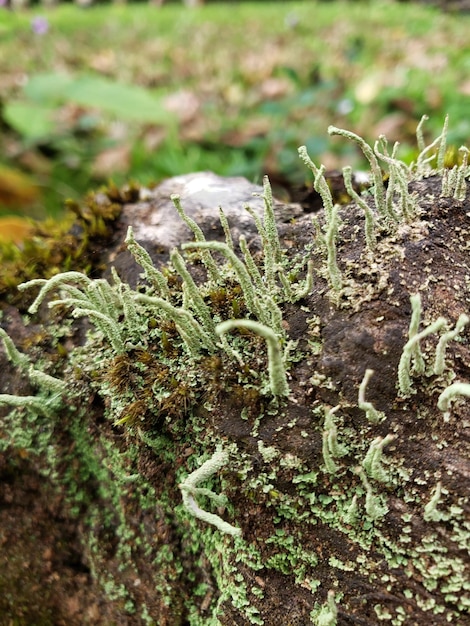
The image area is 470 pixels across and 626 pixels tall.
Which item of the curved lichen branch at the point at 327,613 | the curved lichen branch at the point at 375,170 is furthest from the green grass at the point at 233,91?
the curved lichen branch at the point at 327,613

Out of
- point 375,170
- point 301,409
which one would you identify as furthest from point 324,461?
point 375,170

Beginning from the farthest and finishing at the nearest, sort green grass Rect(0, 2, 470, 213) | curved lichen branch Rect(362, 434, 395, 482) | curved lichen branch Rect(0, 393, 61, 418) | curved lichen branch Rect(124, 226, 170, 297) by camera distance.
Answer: green grass Rect(0, 2, 470, 213), curved lichen branch Rect(0, 393, 61, 418), curved lichen branch Rect(124, 226, 170, 297), curved lichen branch Rect(362, 434, 395, 482)

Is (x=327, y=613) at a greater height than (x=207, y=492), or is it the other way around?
(x=207, y=492)

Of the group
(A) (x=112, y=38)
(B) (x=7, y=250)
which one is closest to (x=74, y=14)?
(A) (x=112, y=38)

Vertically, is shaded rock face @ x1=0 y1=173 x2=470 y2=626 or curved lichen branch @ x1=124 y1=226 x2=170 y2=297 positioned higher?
curved lichen branch @ x1=124 y1=226 x2=170 y2=297

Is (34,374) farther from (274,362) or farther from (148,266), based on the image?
(274,362)

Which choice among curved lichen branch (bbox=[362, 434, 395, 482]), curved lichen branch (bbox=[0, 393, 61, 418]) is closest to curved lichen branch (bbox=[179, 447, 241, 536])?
curved lichen branch (bbox=[362, 434, 395, 482])

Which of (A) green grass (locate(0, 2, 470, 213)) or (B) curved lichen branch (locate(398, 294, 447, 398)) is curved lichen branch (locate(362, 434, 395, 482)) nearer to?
(B) curved lichen branch (locate(398, 294, 447, 398))
